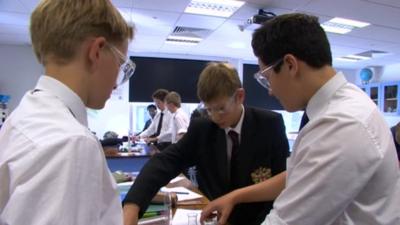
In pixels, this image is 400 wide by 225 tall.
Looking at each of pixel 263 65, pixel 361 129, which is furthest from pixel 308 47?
pixel 361 129

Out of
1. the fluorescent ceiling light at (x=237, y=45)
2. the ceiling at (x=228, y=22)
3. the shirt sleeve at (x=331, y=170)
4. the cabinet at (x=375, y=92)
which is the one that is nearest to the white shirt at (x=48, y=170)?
the shirt sleeve at (x=331, y=170)

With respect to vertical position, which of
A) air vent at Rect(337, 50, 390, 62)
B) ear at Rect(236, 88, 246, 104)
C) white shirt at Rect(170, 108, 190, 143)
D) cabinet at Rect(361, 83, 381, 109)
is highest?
air vent at Rect(337, 50, 390, 62)

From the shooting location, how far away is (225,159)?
1451 mm

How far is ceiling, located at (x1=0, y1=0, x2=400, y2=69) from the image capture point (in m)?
4.06

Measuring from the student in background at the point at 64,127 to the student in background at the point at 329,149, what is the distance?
45cm

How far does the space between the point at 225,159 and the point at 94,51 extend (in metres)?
0.91

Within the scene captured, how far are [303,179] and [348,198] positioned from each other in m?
0.11

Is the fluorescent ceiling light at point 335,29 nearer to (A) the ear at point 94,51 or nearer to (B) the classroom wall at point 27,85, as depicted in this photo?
(B) the classroom wall at point 27,85

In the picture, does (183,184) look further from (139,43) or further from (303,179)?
(139,43)

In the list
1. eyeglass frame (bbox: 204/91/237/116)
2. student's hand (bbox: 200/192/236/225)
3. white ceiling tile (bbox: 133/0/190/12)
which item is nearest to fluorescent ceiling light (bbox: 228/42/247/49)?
white ceiling tile (bbox: 133/0/190/12)

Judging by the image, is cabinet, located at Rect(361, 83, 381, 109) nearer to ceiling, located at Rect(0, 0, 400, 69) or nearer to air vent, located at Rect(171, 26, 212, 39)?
ceiling, located at Rect(0, 0, 400, 69)

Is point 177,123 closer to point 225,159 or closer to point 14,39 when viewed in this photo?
point 225,159

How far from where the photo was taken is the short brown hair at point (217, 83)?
1.50 meters

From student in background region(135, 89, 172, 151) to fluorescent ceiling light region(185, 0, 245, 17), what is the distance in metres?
1.79
